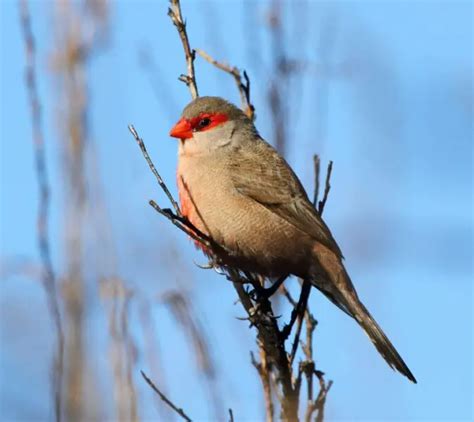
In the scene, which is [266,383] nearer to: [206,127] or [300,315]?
[300,315]

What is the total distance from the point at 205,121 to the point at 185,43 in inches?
27.4

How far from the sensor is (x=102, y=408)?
358 cm

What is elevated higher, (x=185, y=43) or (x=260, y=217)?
(x=185, y=43)

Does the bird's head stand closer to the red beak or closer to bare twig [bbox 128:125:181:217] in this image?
the red beak

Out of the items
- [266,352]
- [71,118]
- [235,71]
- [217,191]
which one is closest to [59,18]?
[71,118]

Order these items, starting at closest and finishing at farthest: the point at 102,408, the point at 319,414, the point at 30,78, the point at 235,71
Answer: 1. the point at 319,414
2. the point at 30,78
3. the point at 102,408
4. the point at 235,71

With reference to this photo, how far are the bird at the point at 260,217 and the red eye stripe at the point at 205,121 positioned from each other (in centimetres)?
5

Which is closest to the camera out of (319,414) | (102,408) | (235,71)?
(319,414)

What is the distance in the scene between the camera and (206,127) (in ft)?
15.1

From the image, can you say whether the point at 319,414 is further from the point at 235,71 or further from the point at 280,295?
the point at 235,71

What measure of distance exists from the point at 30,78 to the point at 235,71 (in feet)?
4.21

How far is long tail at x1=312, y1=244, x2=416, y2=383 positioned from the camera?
12.8 feet

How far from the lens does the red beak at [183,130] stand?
4.57 m

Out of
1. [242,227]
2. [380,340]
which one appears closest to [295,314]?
[380,340]
